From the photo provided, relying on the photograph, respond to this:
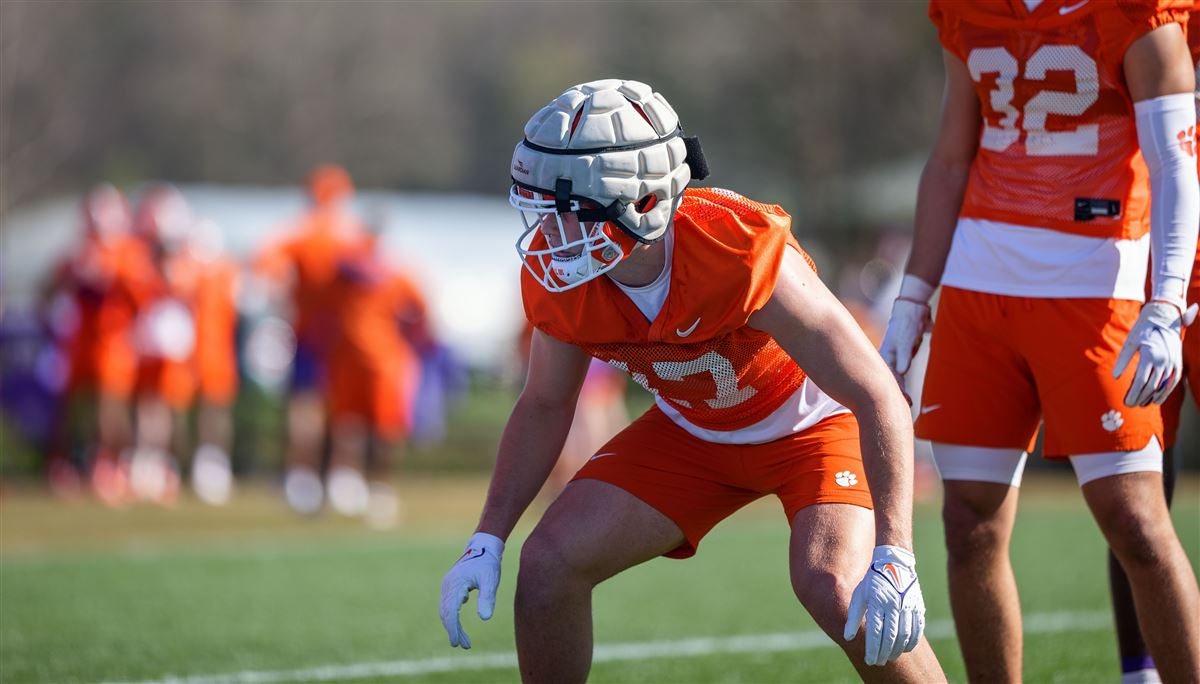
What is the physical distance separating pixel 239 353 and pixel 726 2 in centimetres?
1317

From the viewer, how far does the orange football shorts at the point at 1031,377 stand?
3.76 metres

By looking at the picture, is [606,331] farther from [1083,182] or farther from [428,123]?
[428,123]

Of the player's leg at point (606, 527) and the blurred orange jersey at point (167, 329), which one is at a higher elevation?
the player's leg at point (606, 527)

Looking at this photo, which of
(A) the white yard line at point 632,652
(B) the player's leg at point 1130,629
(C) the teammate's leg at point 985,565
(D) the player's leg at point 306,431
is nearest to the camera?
(C) the teammate's leg at point 985,565

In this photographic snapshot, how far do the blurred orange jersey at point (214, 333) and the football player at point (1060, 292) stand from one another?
10.4 meters

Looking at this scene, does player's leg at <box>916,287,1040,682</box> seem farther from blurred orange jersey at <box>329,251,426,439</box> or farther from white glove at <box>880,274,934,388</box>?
blurred orange jersey at <box>329,251,426,439</box>

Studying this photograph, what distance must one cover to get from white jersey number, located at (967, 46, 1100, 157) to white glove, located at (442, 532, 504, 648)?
1819mm

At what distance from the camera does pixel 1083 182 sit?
389 cm

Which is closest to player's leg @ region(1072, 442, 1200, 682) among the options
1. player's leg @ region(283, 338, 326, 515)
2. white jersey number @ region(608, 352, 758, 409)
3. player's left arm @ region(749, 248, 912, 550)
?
player's left arm @ region(749, 248, 912, 550)

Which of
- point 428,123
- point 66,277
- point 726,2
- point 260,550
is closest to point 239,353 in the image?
point 66,277

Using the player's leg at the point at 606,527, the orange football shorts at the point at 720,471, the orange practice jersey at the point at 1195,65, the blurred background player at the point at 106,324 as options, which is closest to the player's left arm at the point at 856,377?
the orange football shorts at the point at 720,471

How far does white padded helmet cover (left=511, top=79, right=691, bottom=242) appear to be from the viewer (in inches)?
131

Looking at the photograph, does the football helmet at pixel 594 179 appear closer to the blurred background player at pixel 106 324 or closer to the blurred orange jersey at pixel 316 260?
the blurred orange jersey at pixel 316 260

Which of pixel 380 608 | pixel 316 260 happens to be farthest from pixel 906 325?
pixel 316 260
